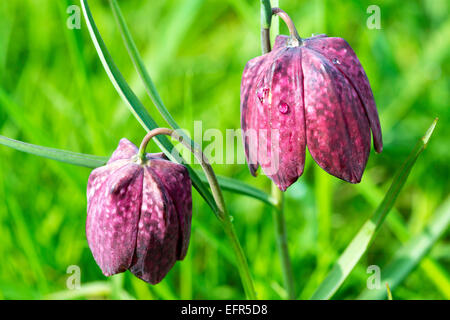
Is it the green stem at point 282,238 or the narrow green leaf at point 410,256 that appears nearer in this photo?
the green stem at point 282,238

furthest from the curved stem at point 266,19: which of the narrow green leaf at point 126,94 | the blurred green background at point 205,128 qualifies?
the blurred green background at point 205,128

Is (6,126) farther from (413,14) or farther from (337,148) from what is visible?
(413,14)

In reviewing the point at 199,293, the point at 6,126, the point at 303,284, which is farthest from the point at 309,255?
the point at 6,126

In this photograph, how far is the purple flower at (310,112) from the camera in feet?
2.79

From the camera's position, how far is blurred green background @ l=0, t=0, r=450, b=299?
4.94 feet

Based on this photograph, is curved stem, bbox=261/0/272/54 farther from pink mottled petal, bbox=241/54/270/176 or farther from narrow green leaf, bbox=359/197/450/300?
narrow green leaf, bbox=359/197/450/300

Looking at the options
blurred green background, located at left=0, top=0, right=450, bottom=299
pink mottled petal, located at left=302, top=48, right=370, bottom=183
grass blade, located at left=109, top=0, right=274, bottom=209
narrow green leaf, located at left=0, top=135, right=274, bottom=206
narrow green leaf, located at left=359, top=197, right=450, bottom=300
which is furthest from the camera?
blurred green background, located at left=0, top=0, right=450, bottom=299

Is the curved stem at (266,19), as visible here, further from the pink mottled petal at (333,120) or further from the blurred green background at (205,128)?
the blurred green background at (205,128)

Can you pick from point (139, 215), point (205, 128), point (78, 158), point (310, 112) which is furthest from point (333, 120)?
point (205, 128)

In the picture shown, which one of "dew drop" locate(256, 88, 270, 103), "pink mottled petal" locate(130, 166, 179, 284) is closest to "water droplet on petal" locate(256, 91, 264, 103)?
"dew drop" locate(256, 88, 270, 103)

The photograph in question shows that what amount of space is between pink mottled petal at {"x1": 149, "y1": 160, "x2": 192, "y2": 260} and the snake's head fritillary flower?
133 mm

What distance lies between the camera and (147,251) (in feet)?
2.89

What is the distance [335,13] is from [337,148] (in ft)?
5.76

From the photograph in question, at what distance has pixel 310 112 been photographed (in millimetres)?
850
